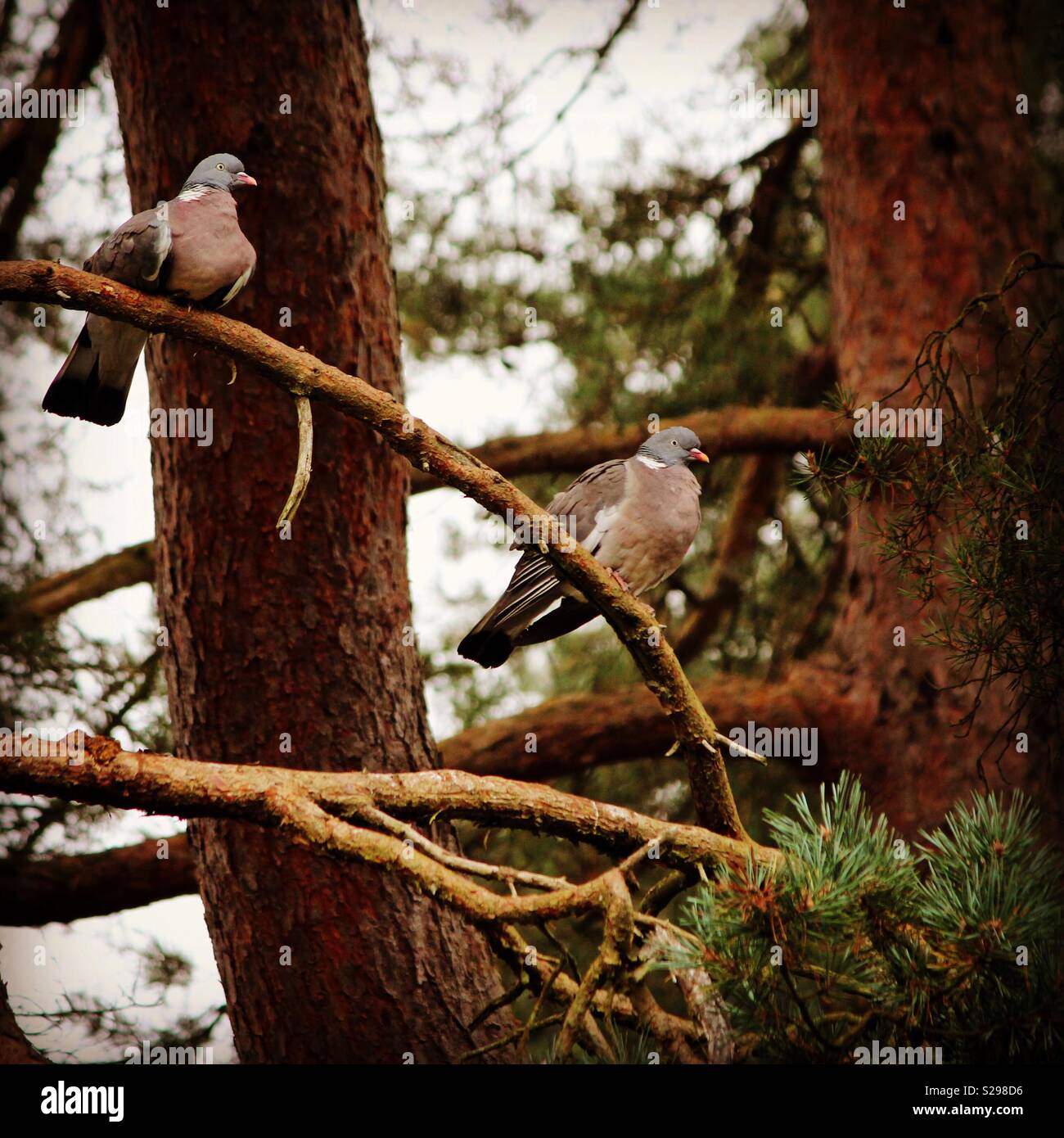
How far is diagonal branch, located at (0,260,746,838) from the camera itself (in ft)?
6.07

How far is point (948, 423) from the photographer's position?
2145mm

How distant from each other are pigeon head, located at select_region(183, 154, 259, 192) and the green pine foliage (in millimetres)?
1677

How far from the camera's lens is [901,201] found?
3.81m

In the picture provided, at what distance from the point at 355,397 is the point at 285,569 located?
0.85 m

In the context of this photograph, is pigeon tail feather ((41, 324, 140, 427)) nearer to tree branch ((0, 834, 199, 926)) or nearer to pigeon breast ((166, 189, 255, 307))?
pigeon breast ((166, 189, 255, 307))

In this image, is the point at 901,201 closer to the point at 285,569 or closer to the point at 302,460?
the point at 285,569

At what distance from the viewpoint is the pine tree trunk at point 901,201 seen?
11.9 feet

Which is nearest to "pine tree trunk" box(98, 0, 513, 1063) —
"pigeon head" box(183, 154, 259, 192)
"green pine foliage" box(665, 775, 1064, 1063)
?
"pigeon head" box(183, 154, 259, 192)

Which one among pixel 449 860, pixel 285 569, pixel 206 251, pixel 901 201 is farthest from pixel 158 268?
pixel 901 201

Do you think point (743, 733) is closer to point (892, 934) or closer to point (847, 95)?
point (892, 934)

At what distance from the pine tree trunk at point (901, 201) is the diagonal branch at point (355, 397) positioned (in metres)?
1.80

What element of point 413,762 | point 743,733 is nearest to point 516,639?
point 413,762

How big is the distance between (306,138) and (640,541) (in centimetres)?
125

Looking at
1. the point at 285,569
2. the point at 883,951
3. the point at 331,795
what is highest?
the point at 285,569
